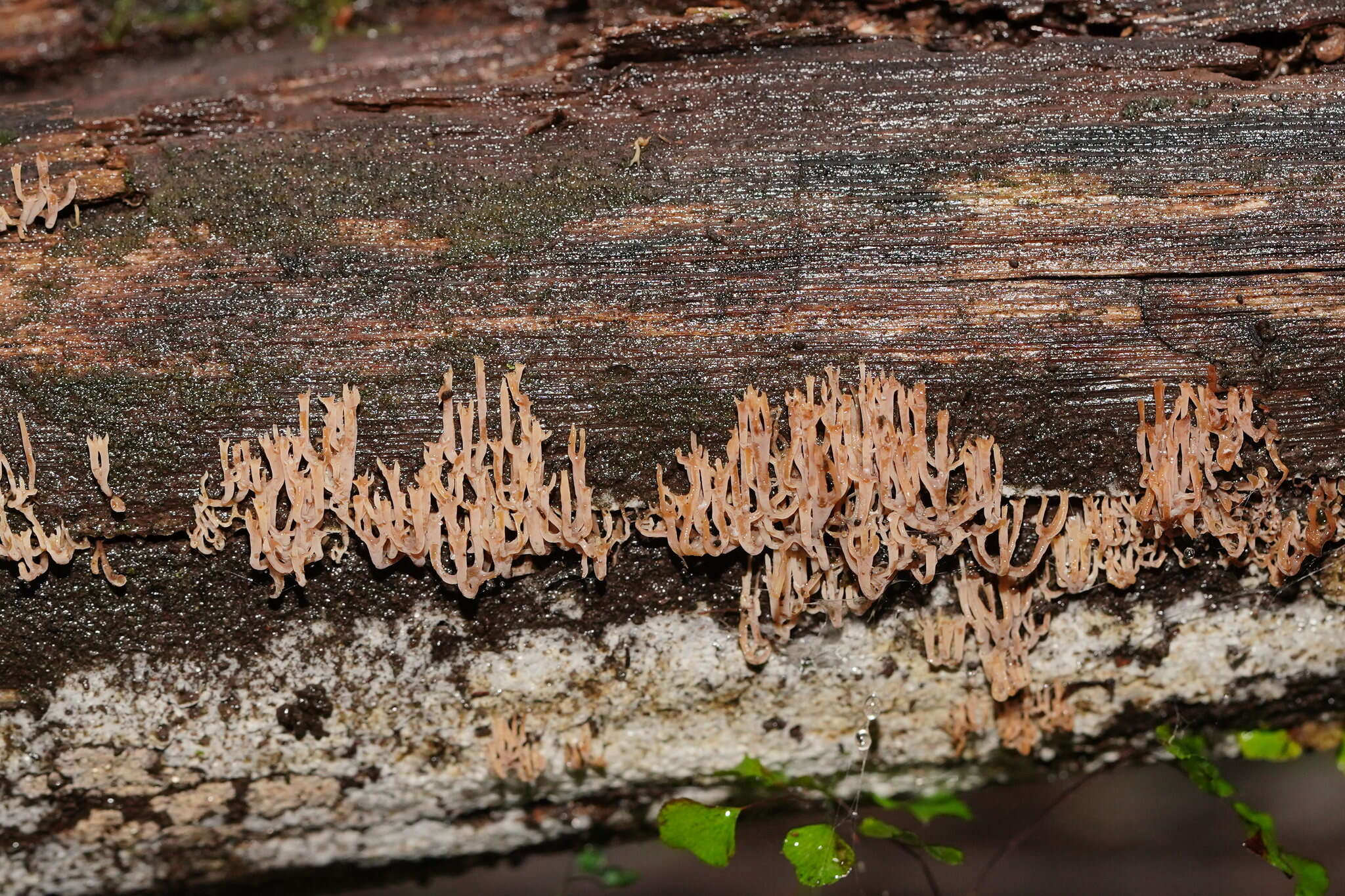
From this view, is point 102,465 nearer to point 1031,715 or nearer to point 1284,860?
point 1031,715

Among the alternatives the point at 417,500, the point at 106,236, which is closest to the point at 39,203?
the point at 106,236

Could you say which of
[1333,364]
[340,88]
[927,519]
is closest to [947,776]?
[927,519]

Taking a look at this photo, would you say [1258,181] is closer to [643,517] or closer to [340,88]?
[643,517]

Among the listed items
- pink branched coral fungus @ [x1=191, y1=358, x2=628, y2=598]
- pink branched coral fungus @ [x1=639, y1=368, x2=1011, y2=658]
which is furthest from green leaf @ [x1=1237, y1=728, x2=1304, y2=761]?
pink branched coral fungus @ [x1=191, y1=358, x2=628, y2=598]

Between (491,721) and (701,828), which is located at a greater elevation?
(491,721)

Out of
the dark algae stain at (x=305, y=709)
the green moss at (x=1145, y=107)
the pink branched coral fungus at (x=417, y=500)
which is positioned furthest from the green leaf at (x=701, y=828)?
the green moss at (x=1145, y=107)

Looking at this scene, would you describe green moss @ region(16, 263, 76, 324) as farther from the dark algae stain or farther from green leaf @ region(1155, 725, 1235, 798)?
green leaf @ region(1155, 725, 1235, 798)

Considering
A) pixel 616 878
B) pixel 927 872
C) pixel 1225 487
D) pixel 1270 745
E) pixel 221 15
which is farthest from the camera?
pixel 616 878
